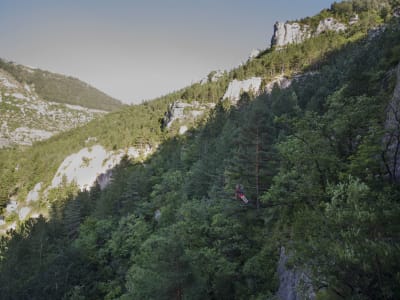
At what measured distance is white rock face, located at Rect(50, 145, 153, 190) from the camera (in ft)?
287

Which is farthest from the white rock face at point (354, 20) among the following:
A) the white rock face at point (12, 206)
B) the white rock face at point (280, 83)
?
the white rock face at point (12, 206)

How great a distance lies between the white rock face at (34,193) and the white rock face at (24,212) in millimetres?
3519

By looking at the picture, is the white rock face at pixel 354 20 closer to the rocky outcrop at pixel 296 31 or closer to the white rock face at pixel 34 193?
the rocky outcrop at pixel 296 31

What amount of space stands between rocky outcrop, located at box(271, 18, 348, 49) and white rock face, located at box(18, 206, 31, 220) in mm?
105098

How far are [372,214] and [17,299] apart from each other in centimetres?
3488

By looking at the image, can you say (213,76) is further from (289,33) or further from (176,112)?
(176,112)

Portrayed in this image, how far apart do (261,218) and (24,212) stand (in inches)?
3453

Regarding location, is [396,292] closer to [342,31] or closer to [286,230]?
[286,230]

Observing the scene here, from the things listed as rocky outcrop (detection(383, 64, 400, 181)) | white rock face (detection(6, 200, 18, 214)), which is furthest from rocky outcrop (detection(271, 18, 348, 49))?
white rock face (detection(6, 200, 18, 214))

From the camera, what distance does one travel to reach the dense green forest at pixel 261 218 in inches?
282

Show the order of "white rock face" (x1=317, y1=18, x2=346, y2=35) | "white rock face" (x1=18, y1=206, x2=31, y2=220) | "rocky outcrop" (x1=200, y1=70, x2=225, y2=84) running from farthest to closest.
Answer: "rocky outcrop" (x1=200, y1=70, x2=225, y2=84)
"white rock face" (x1=317, y1=18, x2=346, y2=35)
"white rock face" (x1=18, y1=206, x2=31, y2=220)

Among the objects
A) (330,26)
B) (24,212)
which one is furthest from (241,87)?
(24,212)

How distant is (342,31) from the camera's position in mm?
99188

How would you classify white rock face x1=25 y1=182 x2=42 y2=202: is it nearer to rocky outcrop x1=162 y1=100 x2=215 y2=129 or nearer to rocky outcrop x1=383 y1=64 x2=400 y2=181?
rocky outcrop x1=162 y1=100 x2=215 y2=129
